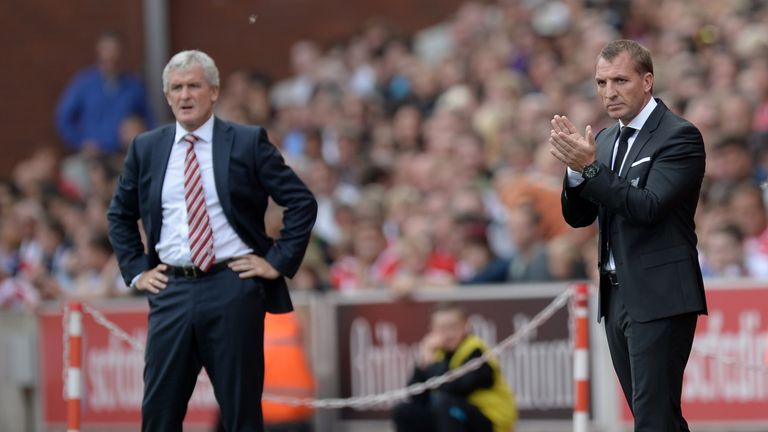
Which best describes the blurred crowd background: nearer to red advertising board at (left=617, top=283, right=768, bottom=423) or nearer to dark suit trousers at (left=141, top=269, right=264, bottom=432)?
red advertising board at (left=617, top=283, right=768, bottom=423)

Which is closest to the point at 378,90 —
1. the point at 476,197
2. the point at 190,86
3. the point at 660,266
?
the point at 476,197

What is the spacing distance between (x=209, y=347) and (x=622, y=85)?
→ 2.49 metres

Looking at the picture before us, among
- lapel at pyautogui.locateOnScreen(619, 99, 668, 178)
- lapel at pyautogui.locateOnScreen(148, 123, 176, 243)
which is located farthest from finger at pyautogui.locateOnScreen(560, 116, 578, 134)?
lapel at pyautogui.locateOnScreen(148, 123, 176, 243)

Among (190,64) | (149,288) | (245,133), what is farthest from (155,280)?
(190,64)

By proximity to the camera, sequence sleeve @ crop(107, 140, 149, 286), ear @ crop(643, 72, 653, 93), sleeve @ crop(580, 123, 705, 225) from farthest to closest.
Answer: sleeve @ crop(107, 140, 149, 286) → ear @ crop(643, 72, 653, 93) → sleeve @ crop(580, 123, 705, 225)

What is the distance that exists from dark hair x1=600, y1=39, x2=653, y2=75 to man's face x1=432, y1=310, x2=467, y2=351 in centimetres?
434

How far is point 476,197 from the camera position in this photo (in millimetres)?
13945

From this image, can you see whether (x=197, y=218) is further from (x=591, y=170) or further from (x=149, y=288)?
(x=591, y=170)

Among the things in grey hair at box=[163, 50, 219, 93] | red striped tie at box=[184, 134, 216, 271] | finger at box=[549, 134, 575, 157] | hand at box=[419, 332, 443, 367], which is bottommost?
hand at box=[419, 332, 443, 367]

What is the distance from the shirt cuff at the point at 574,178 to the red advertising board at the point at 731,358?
4.54 metres

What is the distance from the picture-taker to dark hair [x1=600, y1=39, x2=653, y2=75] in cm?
679

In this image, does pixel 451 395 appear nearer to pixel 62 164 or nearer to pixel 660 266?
pixel 660 266

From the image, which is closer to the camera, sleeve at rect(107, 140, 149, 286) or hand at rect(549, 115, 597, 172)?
hand at rect(549, 115, 597, 172)

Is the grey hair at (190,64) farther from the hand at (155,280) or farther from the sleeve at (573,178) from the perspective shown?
the sleeve at (573,178)
